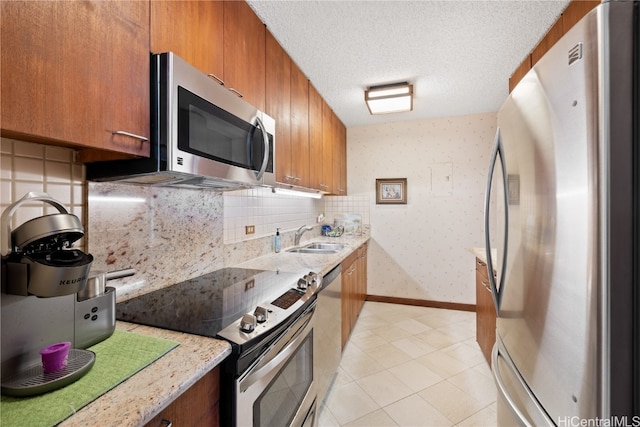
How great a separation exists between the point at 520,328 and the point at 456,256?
2767 millimetres

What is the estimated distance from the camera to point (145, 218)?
1218 mm

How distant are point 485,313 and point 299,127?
2.08 m

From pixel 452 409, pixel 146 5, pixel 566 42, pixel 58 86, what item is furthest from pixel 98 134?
pixel 452 409

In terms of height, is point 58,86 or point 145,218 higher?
point 58,86

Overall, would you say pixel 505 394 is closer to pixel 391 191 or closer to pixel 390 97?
pixel 390 97

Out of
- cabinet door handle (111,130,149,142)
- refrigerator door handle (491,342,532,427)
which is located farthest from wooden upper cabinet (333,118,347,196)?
cabinet door handle (111,130,149,142)

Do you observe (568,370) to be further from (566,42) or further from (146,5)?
(146,5)

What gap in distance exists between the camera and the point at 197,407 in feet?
2.28

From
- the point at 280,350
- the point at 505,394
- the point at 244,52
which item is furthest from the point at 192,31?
the point at 505,394

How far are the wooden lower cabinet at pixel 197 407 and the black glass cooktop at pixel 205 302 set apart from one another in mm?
134

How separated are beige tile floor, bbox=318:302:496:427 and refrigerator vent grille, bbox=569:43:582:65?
6.22ft

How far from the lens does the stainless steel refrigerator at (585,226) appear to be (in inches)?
23.8

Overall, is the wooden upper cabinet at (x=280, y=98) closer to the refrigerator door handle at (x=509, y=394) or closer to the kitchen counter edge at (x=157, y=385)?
the kitchen counter edge at (x=157, y=385)

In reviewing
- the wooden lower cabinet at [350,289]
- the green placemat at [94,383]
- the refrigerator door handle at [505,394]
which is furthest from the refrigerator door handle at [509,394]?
the wooden lower cabinet at [350,289]
